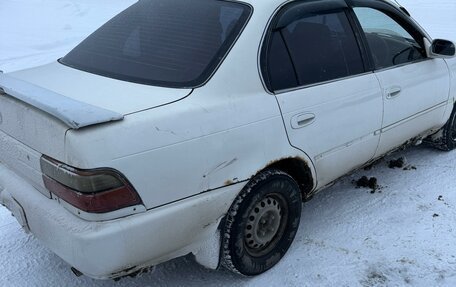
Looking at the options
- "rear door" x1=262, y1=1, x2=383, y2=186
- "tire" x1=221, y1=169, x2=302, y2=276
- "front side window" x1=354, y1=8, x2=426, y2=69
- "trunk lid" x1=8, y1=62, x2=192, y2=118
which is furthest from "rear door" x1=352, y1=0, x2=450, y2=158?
"trunk lid" x1=8, y1=62, x2=192, y2=118

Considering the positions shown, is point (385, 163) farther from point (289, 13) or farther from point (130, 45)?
point (130, 45)

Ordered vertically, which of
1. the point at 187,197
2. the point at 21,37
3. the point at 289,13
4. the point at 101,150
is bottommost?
the point at 21,37

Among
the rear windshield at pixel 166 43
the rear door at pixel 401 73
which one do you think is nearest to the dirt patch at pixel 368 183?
the rear door at pixel 401 73

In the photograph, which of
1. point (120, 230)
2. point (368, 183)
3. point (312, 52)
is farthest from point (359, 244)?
point (120, 230)

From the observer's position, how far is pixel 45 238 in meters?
2.32

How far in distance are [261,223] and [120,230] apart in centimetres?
96

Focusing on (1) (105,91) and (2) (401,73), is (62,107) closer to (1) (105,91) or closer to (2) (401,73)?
(1) (105,91)

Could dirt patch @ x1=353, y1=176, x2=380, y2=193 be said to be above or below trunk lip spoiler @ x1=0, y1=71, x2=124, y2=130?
below

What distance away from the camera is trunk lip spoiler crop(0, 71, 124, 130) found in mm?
2000

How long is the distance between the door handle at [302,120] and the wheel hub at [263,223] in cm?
44

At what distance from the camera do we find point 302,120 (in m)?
2.74

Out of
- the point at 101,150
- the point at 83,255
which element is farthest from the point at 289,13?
the point at 83,255

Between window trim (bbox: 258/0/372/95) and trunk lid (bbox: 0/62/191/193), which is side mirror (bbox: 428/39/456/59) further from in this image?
trunk lid (bbox: 0/62/191/193)

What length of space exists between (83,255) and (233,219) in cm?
79
